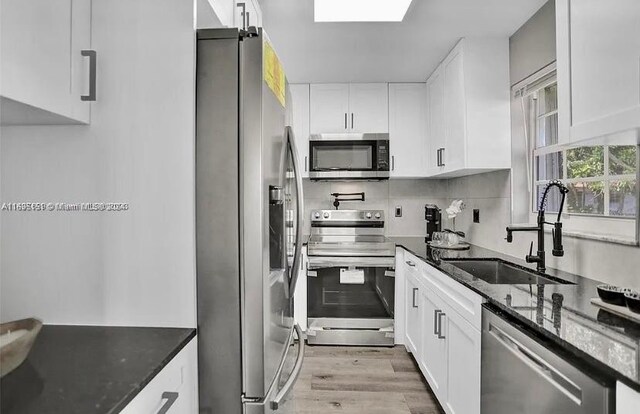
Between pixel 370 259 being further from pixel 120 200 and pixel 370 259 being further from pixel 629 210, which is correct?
pixel 120 200

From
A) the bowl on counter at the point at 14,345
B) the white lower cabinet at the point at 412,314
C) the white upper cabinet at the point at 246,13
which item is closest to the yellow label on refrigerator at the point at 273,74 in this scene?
the white upper cabinet at the point at 246,13

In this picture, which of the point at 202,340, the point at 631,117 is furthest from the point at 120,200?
the point at 631,117

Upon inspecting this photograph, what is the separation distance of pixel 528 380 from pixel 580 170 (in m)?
1.34

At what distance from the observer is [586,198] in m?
2.03

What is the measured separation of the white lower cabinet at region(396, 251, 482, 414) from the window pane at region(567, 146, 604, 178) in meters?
0.90

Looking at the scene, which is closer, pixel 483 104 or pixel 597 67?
pixel 597 67

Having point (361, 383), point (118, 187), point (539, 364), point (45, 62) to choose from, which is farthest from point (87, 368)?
point (361, 383)

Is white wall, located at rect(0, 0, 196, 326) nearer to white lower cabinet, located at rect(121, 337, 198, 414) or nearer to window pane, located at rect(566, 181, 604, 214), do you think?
white lower cabinet, located at rect(121, 337, 198, 414)

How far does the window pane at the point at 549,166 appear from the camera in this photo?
7.52ft

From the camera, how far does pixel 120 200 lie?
119cm

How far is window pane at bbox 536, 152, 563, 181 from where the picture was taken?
2293 millimetres

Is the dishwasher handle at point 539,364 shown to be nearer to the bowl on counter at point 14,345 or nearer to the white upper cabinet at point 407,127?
the bowl on counter at point 14,345

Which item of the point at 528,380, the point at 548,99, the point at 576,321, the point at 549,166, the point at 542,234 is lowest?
the point at 528,380

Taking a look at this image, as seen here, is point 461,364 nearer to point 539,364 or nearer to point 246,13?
point 539,364
